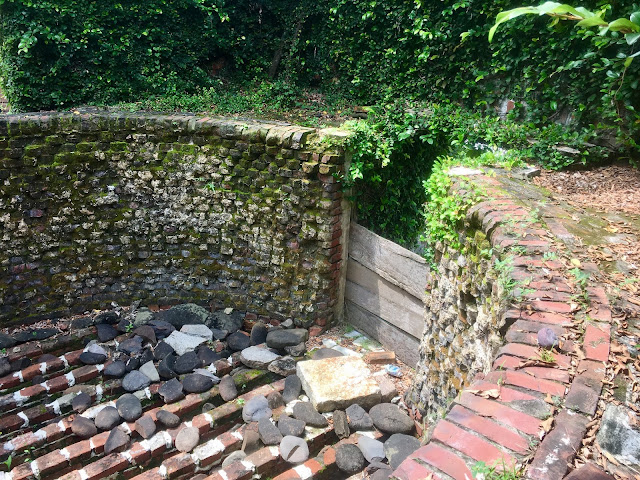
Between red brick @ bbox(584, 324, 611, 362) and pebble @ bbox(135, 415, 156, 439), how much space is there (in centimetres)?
366

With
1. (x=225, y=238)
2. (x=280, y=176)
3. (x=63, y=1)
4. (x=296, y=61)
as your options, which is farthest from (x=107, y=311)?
(x=296, y=61)

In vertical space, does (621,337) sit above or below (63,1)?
below

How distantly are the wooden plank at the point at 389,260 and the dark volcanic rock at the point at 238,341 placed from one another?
1575 mm

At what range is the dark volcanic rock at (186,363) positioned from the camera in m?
5.01

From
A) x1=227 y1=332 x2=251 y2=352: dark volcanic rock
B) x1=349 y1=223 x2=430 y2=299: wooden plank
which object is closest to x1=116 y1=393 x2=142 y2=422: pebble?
x1=227 y1=332 x2=251 y2=352: dark volcanic rock

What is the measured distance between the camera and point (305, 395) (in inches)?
185

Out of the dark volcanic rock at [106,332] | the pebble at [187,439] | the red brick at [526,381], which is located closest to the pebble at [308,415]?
the pebble at [187,439]

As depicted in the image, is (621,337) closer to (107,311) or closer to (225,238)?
(225,238)

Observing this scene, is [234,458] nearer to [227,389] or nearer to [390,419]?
[227,389]

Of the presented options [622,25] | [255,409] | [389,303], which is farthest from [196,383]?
[622,25]

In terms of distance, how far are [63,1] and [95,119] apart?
3011mm

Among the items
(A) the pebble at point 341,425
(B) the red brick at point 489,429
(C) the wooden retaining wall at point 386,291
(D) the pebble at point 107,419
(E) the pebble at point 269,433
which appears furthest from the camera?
(C) the wooden retaining wall at point 386,291

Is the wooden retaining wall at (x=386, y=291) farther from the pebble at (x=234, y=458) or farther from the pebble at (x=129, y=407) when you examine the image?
the pebble at (x=129, y=407)

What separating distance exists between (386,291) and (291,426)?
6.21 ft
